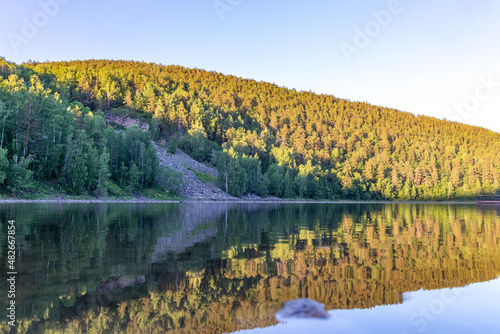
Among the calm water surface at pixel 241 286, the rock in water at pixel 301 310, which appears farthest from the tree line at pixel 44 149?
the rock in water at pixel 301 310

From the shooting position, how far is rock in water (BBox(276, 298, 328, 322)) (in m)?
7.95

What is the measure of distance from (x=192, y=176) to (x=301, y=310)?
107858 millimetres

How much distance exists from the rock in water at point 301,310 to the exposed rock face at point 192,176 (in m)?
91.0

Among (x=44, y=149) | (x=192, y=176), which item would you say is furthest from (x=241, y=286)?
(x=192, y=176)

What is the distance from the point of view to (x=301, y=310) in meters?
8.28

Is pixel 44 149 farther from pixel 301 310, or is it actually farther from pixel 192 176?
pixel 301 310

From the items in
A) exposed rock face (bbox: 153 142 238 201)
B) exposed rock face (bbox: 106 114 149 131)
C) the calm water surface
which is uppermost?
exposed rock face (bbox: 106 114 149 131)

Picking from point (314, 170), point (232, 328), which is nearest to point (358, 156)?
point (314, 170)

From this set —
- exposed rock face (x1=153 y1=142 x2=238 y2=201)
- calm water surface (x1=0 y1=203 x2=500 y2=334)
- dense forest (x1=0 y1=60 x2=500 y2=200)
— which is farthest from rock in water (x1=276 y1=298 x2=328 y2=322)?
exposed rock face (x1=153 y1=142 x2=238 y2=201)

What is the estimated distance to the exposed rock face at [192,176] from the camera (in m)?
102

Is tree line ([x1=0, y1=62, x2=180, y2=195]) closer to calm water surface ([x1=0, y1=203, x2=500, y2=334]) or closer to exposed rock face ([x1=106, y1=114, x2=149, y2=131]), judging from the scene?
calm water surface ([x1=0, y1=203, x2=500, y2=334])

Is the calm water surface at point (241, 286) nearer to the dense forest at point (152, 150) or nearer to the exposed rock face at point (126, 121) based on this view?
the dense forest at point (152, 150)

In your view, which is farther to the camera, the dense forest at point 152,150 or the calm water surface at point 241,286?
the dense forest at point 152,150

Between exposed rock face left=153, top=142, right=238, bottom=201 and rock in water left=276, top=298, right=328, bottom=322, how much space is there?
91.0 metres
